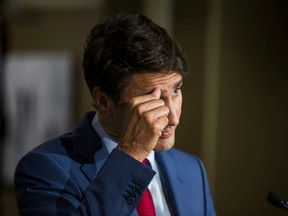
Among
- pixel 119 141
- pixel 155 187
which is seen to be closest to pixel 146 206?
pixel 155 187

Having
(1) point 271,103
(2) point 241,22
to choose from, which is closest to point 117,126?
(1) point 271,103

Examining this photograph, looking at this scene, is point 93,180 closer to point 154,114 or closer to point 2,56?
point 154,114

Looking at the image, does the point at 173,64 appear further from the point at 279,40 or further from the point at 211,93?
the point at 211,93

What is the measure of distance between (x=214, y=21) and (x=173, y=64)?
2.06 m

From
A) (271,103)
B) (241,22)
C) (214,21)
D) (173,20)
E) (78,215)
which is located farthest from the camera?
(173,20)

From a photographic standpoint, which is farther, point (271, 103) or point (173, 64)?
point (271, 103)

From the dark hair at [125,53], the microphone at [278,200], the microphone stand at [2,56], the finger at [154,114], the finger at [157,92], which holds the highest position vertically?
the dark hair at [125,53]

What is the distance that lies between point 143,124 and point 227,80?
1.99 meters

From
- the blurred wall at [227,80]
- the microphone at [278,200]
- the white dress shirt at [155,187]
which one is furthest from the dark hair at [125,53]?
the blurred wall at [227,80]

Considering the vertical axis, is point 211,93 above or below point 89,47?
below

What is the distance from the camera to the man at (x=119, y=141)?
1220 mm

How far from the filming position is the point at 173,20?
3.65m

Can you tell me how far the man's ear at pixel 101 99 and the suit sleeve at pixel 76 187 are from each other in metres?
0.16

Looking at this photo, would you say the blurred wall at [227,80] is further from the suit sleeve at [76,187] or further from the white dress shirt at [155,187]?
the suit sleeve at [76,187]
